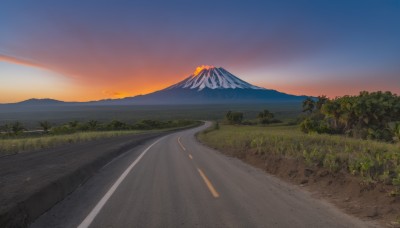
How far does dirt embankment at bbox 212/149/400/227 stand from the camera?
7.44 m

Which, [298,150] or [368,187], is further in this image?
[298,150]

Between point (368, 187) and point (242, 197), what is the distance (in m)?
3.15

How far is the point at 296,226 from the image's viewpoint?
658 centimetres

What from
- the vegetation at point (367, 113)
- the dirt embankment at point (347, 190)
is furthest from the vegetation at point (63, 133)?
the vegetation at point (367, 113)

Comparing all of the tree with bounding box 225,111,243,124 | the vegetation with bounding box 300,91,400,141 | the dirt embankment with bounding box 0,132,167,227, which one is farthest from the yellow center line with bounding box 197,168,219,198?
the tree with bounding box 225,111,243,124

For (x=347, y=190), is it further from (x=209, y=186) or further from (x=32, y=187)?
(x=32, y=187)

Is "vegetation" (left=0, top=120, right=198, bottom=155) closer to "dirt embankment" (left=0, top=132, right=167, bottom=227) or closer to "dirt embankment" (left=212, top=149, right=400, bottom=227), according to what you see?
"dirt embankment" (left=0, top=132, right=167, bottom=227)

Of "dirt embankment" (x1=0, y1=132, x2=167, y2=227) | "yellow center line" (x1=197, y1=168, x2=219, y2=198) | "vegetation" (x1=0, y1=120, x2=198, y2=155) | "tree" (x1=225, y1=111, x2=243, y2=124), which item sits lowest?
"tree" (x1=225, y1=111, x2=243, y2=124)

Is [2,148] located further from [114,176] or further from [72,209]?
[72,209]

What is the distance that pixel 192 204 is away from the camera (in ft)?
27.3

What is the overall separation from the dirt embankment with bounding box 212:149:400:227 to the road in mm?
476

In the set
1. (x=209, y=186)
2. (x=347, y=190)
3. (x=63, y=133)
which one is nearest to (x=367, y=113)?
(x=347, y=190)

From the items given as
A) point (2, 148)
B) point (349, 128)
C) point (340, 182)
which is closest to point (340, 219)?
point (340, 182)

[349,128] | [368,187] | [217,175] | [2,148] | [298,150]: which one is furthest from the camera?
[349,128]
